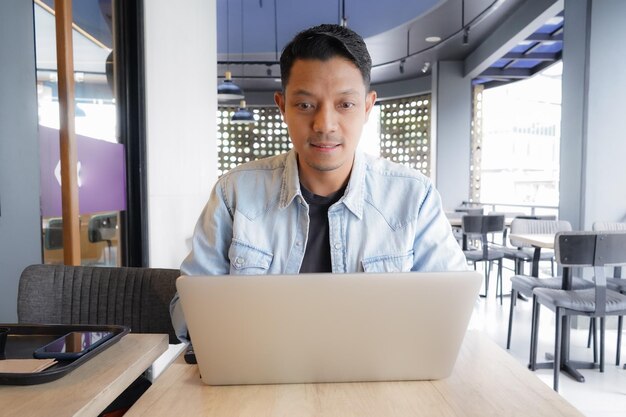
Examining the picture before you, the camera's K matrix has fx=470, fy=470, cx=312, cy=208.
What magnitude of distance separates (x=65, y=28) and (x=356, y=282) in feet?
5.08

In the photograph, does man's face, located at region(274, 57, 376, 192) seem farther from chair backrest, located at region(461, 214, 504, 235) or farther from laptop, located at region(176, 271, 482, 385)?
chair backrest, located at region(461, 214, 504, 235)

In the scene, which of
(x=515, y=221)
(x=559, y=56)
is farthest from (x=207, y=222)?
(x=559, y=56)

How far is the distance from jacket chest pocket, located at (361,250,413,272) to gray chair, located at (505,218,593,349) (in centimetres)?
205

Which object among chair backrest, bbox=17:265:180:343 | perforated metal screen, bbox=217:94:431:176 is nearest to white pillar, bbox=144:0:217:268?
chair backrest, bbox=17:265:180:343

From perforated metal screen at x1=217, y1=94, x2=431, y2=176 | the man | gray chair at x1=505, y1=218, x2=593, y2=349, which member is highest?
perforated metal screen at x1=217, y1=94, x2=431, y2=176

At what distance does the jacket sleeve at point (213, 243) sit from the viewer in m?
1.15

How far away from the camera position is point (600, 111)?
3.64m

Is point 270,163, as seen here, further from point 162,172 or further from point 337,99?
point 162,172

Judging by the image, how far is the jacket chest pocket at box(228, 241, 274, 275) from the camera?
1.12 m

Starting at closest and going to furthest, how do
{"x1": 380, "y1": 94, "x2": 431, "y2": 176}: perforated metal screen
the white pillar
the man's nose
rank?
the man's nose
the white pillar
{"x1": 380, "y1": 94, "x2": 431, "y2": 176}: perforated metal screen

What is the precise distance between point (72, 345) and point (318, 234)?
1.99 feet

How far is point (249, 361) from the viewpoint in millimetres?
706

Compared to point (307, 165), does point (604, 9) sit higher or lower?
higher

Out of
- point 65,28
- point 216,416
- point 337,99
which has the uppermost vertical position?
point 65,28
